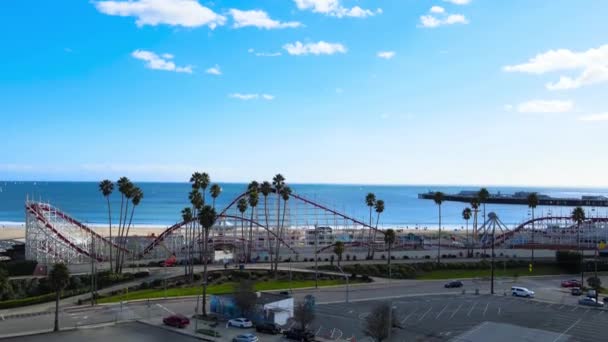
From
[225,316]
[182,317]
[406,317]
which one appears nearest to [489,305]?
[406,317]

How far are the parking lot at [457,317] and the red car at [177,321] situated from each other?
30.2 ft

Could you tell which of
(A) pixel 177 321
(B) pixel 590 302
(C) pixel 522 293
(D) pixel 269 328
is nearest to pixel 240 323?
(D) pixel 269 328

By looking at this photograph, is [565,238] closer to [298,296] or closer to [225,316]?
[298,296]

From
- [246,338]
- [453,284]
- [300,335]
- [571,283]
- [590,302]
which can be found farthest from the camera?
[571,283]

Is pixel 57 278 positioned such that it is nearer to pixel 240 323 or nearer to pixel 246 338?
pixel 240 323

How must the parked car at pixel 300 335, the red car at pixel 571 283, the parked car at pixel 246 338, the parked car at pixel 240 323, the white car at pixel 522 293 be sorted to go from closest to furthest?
1. the parked car at pixel 246 338
2. the parked car at pixel 300 335
3. the parked car at pixel 240 323
4. the white car at pixel 522 293
5. the red car at pixel 571 283

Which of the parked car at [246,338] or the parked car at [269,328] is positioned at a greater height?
the parked car at [246,338]

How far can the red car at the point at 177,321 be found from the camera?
36656 mm

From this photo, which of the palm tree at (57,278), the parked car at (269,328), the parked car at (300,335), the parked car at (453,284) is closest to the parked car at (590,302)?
the parked car at (453,284)

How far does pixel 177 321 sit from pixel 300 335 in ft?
31.0

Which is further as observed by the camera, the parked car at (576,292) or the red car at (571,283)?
the red car at (571,283)

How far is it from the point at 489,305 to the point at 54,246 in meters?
51.3

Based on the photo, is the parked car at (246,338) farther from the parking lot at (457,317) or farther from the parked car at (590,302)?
the parked car at (590,302)

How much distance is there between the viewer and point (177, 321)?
3681 cm
